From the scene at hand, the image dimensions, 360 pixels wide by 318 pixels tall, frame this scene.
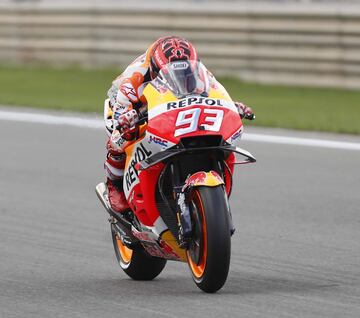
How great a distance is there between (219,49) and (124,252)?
11756 mm

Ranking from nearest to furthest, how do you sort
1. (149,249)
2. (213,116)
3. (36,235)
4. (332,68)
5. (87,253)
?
(213,116) → (149,249) → (87,253) → (36,235) → (332,68)

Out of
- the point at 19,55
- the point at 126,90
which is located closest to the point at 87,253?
the point at 126,90

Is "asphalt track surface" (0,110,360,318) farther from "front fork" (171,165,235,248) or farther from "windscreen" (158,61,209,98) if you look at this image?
"windscreen" (158,61,209,98)

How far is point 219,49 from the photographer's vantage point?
19203 millimetres

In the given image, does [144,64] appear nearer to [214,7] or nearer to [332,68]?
[332,68]

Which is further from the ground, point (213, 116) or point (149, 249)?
point (213, 116)

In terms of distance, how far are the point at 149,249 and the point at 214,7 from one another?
41.3 ft

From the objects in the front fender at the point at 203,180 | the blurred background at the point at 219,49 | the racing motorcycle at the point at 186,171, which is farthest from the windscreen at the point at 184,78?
the blurred background at the point at 219,49

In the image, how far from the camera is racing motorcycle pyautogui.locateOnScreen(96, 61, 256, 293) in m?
6.40

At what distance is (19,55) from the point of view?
22719 mm

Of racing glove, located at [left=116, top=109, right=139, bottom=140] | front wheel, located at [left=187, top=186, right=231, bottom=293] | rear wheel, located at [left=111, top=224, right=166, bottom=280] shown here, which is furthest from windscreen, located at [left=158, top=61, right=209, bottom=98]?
rear wheel, located at [left=111, top=224, right=166, bottom=280]

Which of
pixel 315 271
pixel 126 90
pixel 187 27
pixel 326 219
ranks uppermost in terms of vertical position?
pixel 126 90

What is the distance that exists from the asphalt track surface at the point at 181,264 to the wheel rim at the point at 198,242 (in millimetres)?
148

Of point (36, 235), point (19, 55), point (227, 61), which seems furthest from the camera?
point (19, 55)
